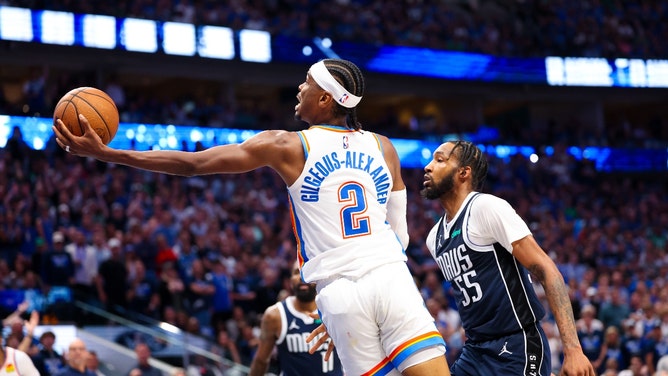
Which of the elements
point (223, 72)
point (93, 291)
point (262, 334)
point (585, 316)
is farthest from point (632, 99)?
point (262, 334)

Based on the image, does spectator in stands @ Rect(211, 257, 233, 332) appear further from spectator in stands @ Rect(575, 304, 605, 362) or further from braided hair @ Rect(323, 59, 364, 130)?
braided hair @ Rect(323, 59, 364, 130)

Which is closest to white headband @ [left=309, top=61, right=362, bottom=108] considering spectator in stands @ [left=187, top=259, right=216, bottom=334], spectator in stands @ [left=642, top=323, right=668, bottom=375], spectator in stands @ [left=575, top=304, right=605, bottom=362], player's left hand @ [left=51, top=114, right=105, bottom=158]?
player's left hand @ [left=51, top=114, right=105, bottom=158]

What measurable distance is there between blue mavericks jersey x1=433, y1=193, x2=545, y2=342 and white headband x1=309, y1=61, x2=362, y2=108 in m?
1.05

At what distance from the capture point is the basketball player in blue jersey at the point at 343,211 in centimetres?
465

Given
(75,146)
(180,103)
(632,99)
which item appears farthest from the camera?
(632,99)

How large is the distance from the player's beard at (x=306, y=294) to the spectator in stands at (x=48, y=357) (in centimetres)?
497

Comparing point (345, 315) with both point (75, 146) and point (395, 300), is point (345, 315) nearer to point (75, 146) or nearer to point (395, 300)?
point (395, 300)

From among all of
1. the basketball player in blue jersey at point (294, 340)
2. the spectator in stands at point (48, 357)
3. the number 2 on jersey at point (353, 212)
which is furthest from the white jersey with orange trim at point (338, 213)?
the spectator in stands at point (48, 357)

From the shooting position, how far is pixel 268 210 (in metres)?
19.3

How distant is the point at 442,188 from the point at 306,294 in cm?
243

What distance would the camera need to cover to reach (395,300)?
469 cm

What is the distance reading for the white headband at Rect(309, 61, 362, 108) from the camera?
507 centimetres

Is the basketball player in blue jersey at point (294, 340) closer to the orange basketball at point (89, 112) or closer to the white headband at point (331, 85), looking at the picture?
the white headband at point (331, 85)

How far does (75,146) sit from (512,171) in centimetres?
2332
